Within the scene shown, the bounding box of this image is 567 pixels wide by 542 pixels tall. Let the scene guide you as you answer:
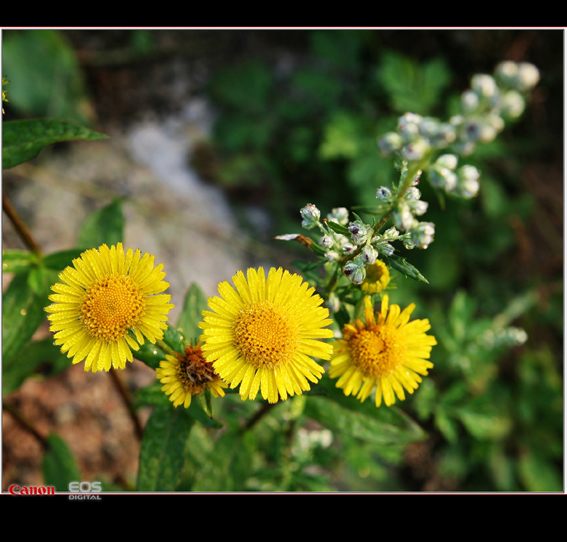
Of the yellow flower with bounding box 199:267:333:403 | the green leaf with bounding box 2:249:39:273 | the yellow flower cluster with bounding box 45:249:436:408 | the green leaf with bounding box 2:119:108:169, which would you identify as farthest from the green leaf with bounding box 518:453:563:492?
the green leaf with bounding box 2:119:108:169

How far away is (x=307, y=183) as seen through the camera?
15.6ft

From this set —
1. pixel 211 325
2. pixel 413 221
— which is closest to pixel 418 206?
pixel 413 221

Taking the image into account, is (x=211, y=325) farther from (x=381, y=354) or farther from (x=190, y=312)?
(x=381, y=354)

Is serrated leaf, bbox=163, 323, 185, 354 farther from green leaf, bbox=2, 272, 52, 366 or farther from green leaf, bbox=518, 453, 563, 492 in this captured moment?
green leaf, bbox=518, 453, 563, 492

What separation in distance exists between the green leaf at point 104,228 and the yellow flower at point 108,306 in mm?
755

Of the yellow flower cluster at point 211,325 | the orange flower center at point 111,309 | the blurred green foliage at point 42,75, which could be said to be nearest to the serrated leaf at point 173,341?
the yellow flower cluster at point 211,325

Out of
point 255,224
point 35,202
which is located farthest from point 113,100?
point 255,224

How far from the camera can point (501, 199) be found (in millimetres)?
4570

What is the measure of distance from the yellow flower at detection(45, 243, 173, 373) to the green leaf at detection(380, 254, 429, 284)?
88 cm

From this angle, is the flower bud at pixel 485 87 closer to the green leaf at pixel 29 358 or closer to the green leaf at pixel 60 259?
the green leaf at pixel 60 259

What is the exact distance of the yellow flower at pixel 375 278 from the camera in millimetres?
1788

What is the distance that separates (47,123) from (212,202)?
2572 millimetres

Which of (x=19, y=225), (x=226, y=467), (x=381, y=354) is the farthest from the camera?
(x=226, y=467)

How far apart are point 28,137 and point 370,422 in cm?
218
